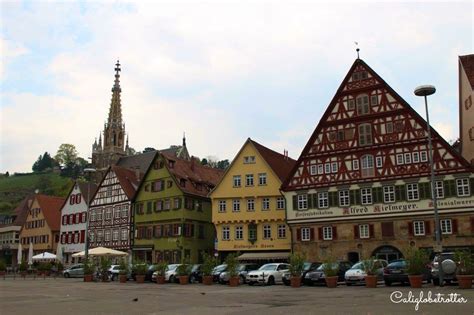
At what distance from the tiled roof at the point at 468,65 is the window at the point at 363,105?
29.3 feet

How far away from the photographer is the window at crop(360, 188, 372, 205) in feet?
141

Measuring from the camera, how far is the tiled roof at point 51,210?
75.4 metres

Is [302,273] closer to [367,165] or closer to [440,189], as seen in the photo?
[440,189]

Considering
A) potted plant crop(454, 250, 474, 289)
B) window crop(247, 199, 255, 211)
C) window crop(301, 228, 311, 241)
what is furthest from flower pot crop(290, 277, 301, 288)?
window crop(247, 199, 255, 211)

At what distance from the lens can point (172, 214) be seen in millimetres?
55875

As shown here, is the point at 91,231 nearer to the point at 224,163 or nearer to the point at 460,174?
the point at 460,174

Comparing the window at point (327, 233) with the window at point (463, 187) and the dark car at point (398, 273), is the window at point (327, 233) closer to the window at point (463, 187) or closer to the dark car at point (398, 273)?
the window at point (463, 187)

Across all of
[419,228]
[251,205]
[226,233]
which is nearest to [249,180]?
[251,205]

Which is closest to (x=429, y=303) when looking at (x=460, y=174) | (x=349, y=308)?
(x=349, y=308)

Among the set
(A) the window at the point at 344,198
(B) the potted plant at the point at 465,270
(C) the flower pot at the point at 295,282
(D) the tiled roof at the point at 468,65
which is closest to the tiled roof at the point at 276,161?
(A) the window at the point at 344,198

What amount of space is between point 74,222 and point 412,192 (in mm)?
46255

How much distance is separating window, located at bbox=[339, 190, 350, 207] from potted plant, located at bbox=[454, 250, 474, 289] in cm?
2153

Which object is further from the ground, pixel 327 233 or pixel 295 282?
pixel 327 233

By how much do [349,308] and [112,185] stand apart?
5237 cm
